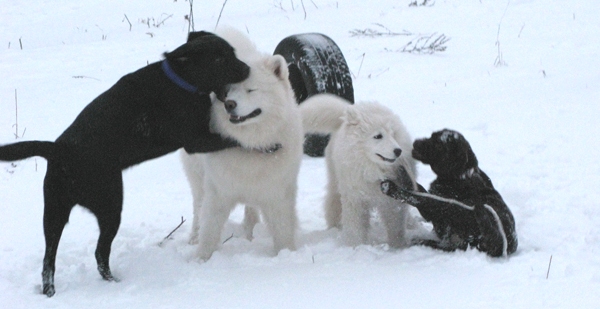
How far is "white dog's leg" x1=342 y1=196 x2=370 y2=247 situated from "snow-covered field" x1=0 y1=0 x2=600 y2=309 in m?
0.12

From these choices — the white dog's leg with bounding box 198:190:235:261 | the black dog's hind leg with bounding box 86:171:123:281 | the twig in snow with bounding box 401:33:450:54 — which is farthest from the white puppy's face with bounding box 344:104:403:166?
the twig in snow with bounding box 401:33:450:54

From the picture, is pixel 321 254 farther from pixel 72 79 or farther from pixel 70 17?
pixel 70 17

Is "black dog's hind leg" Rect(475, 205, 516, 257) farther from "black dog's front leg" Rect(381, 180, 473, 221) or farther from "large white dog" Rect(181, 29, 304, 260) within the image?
"large white dog" Rect(181, 29, 304, 260)

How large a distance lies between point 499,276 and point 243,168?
1819 millimetres

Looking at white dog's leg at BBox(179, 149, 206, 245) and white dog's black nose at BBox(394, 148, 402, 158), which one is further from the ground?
white dog's black nose at BBox(394, 148, 402, 158)

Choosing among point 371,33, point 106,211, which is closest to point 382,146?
point 106,211

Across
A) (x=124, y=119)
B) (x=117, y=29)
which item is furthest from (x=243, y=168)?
(x=117, y=29)

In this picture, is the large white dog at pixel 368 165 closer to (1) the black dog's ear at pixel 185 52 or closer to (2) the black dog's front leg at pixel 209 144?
(2) the black dog's front leg at pixel 209 144

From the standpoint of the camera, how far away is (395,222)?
4699mm

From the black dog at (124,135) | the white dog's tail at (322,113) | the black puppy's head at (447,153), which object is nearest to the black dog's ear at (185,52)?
the black dog at (124,135)

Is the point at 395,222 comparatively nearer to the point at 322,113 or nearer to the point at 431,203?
the point at 431,203

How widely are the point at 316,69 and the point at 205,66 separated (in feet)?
7.56

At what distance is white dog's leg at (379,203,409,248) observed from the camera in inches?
185

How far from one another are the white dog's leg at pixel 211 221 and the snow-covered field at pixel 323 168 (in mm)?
135
